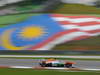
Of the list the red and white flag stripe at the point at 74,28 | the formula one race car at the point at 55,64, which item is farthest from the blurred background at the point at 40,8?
the formula one race car at the point at 55,64

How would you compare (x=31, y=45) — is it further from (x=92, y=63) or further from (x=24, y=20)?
(x=92, y=63)

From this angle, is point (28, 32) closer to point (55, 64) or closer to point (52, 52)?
point (52, 52)

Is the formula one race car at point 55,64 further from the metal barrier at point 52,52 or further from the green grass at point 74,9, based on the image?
the green grass at point 74,9

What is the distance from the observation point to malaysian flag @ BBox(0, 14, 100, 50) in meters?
27.8

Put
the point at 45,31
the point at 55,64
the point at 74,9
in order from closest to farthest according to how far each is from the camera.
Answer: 1. the point at 55,64
2. the point at 45,31
3. the point at 74,9

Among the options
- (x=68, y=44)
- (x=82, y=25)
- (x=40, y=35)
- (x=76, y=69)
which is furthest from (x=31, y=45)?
(x=76, y=69)

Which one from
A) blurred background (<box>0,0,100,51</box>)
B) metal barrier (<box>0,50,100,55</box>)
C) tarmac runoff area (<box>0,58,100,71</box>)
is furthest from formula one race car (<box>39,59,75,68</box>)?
blurred background (<box>0,0,100,51</box>)

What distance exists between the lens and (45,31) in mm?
28594

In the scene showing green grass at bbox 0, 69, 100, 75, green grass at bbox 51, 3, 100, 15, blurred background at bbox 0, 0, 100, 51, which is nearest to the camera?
green grass at bbox 0, 69, 100, 75

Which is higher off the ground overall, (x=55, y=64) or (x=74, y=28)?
(x=74, y=28)

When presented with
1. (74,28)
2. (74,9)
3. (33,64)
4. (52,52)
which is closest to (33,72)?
(33,64)

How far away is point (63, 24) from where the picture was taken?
96.4 ft

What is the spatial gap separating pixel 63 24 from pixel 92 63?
351 inches

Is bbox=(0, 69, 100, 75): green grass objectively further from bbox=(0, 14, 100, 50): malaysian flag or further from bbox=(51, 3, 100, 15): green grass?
bbox=(51, 3, 100, 15): green grass
